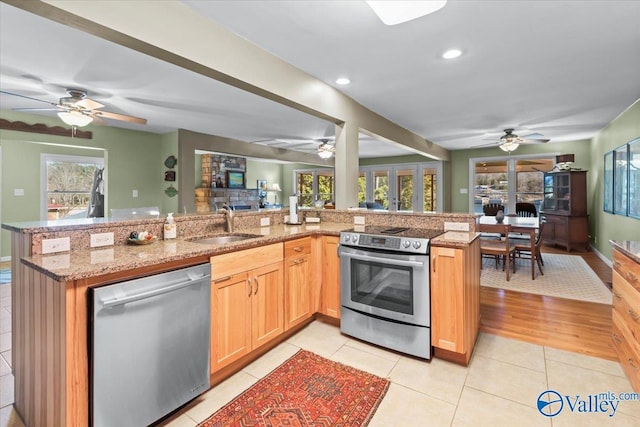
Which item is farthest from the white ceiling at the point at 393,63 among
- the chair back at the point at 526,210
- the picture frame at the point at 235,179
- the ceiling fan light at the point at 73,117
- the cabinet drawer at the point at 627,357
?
the picture frame at the point at 235,179

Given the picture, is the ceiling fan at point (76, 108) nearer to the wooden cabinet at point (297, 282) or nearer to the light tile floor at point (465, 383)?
the light tile floor at point (465, 383)

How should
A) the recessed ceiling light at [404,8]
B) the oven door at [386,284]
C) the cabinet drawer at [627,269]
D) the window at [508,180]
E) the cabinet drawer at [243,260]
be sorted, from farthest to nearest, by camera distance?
the window at [508,180]
the oven door at [386,284]
the cabinet drawer at [243,260]
the cabinet drawer at [627,269]
the recessed ceiling light at [404,8]

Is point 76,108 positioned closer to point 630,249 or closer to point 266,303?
point 266,303

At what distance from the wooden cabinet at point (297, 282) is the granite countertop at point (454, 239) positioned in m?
1.07

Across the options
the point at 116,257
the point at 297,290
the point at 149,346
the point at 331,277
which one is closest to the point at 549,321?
the point at 331,277

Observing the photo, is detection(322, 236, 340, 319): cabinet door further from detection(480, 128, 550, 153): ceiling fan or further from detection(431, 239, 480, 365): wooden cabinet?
detection(480, 128, 550, 153): ceiling fan

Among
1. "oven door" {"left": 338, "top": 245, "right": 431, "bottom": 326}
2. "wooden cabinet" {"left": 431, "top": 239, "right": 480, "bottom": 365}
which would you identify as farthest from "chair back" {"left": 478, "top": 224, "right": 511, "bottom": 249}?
"oven door" {"left": 338, "top": 245, "right": 431, "bottom": 326}

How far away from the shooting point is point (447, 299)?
2.22 m

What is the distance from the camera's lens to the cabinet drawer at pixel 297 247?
2.55m

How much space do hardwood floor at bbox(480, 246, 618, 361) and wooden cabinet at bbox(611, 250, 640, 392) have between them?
10.7 inches

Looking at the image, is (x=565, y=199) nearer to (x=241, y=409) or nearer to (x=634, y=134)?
(x=634, y=134)

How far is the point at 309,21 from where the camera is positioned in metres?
2.25

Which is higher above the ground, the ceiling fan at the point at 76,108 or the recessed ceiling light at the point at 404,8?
the ceiling fan at the point at 76,108

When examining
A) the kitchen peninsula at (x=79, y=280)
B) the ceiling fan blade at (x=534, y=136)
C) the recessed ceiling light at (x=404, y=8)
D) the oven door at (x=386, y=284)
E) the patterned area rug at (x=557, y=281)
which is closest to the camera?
the kitchen peninsula at (x=79, y=280)
